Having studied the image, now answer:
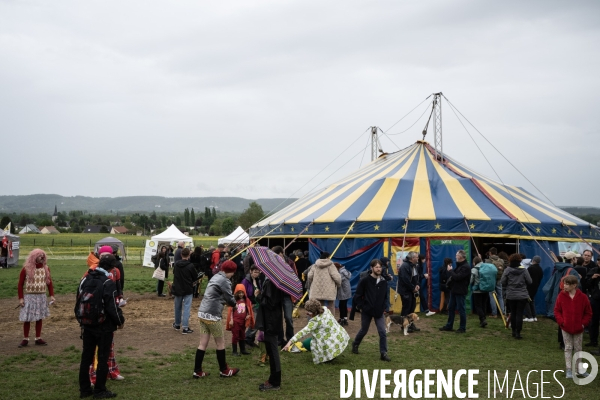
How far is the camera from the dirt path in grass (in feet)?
25.0

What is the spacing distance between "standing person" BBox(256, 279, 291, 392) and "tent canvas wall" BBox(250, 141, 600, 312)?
6.06m

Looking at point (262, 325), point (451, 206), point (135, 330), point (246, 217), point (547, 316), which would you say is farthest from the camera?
point (246, 217)

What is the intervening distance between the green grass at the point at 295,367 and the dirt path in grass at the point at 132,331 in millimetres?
238

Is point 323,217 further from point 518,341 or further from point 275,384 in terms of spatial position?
point 275,384

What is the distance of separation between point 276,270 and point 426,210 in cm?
677

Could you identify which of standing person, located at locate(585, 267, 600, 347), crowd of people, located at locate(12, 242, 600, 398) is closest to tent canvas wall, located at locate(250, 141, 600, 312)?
crowd of people, located at locate(12, 242, 600, 398)

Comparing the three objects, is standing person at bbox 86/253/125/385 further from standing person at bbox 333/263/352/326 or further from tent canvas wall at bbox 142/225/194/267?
tent canvas wall at bbox 142/225/194/267

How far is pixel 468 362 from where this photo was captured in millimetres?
6930

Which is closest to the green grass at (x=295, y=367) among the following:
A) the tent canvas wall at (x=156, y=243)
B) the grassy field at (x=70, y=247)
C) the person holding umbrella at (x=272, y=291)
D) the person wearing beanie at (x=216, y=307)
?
the person wearing beanie at (x=216, y=307)

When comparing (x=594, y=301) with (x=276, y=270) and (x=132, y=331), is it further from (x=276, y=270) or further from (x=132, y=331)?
(x=132, y=331)

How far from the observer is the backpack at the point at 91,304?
5093 mm

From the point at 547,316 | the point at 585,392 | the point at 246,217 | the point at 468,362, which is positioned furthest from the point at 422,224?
the point at 246,217

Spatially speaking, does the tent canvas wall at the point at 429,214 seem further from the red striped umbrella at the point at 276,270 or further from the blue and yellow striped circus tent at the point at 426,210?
the red striped umbrella at the point at 276,270

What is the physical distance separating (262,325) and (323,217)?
6.89 m
